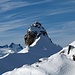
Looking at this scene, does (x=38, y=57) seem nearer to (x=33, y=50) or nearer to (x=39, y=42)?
(x=33, y=50)

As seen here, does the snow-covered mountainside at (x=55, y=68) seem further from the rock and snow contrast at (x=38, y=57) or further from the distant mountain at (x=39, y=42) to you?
the distant mountain at (x=39, y=42)

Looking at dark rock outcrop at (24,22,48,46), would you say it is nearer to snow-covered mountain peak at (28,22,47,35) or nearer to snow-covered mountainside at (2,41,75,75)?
snow-covered mountain peak at (28,22,47,35)

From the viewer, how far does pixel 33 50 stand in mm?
71125

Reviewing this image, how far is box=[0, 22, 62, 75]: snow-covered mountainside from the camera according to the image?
63578mm

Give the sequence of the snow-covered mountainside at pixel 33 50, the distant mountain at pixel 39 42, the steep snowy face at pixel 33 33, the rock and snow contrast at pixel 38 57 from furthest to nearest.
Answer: the steep snowy face at pixel 33 33 → the distant mountain at pixel 39 42 → the snow-covered mountainside at pixel 33 50 → the rock and snow contrast at pixel 38 57

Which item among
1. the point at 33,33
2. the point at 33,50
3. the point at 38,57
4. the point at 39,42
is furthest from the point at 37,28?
the point at 38,57

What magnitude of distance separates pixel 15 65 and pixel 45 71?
4532 cm

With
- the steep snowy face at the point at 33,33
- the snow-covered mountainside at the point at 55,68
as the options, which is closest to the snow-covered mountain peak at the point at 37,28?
the steep snowy face at the point at 33,33

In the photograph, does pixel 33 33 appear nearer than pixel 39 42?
No

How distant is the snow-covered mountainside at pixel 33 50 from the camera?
6358 centimetres

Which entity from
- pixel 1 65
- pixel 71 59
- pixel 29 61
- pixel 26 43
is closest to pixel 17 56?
pixel 29 61

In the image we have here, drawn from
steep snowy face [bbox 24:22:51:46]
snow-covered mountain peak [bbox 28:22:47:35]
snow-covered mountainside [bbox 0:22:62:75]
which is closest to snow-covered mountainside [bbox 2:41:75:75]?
snow-covered mountainside [bbox 0:22:62:75]

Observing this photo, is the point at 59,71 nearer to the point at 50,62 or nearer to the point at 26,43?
the point at 50,62

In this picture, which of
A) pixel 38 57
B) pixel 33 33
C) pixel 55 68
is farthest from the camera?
pixel 33 33
